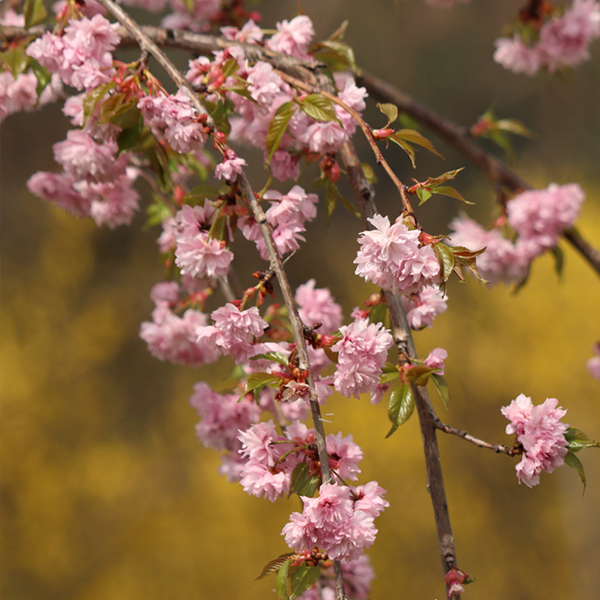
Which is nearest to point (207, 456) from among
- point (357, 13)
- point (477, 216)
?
point (477, 216)

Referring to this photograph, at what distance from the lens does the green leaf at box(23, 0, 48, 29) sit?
68 centimetres

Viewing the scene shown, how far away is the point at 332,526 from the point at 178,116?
393 mm

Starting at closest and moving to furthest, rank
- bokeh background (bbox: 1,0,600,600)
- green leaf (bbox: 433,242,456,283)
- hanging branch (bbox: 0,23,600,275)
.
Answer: green leaf (bbox: 433,242,456,283), hanging branch (bbox: 0,23,600,275), bokeh background (bbox: 1,0,600,600)

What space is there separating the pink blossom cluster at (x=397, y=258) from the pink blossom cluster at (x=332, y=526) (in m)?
0.17

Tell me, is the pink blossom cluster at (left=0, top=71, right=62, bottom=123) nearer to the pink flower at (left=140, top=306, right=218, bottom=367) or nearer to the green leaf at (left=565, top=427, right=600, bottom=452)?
→ the pink flower at (left=140, top=306, right=218, bottom=367)

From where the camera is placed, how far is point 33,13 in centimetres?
69

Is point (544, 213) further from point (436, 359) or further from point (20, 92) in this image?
point (20, 92)

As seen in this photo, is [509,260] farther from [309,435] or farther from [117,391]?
[117,391]

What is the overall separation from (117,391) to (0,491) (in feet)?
3.24

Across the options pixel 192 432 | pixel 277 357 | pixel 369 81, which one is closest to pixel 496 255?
pixel 369 81

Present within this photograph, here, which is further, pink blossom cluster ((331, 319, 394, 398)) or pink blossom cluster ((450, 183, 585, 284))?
pink blossom cluster ((450, 183, 585, 284))

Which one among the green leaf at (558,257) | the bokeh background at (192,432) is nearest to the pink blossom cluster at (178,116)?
the green leaf at (558,257)

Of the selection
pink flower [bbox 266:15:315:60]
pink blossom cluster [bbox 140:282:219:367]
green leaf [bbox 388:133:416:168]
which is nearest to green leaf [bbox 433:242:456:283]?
green leaf [bbox 388:133:416:168]

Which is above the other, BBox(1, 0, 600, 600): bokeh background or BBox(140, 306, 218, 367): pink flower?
BBox(1, 0, 600, 600): bokeh background
